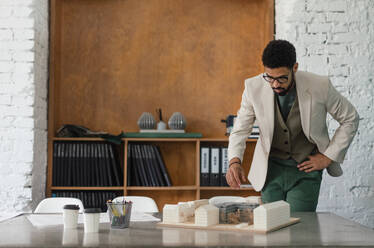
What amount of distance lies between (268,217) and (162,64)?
8.68 feet

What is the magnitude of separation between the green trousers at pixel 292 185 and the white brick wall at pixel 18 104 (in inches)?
75.0

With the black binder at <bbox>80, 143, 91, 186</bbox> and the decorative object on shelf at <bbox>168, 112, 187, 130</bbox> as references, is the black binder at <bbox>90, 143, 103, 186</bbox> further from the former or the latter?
the decorative object on shelf at <bbox>168, 112, 187, 130</bbox>

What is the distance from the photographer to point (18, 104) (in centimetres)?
324

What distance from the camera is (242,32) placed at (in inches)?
156

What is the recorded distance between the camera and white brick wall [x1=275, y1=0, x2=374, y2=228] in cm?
324

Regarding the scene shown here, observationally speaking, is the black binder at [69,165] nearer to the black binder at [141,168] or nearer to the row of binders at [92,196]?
the row of binders at [92,196]

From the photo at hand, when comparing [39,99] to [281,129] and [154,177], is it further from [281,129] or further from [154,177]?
[281,129]

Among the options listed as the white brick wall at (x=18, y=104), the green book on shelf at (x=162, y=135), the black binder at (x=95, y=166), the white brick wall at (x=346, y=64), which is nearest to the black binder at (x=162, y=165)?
the green book on shelf at (x=162, y=135)

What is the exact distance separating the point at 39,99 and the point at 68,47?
0.71m

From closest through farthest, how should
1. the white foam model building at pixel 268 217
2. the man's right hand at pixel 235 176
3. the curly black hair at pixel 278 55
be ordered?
the white foam model building at pixel 268 217 < the curly black hair at pixel 278 55 < the man's right hand at pixel 235 176

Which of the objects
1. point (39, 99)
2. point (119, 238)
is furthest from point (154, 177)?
point (119, 238)

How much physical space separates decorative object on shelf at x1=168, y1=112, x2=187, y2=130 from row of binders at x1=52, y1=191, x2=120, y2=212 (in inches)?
29.7

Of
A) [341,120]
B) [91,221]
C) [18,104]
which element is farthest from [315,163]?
[18,104]

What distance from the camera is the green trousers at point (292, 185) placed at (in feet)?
7.09
